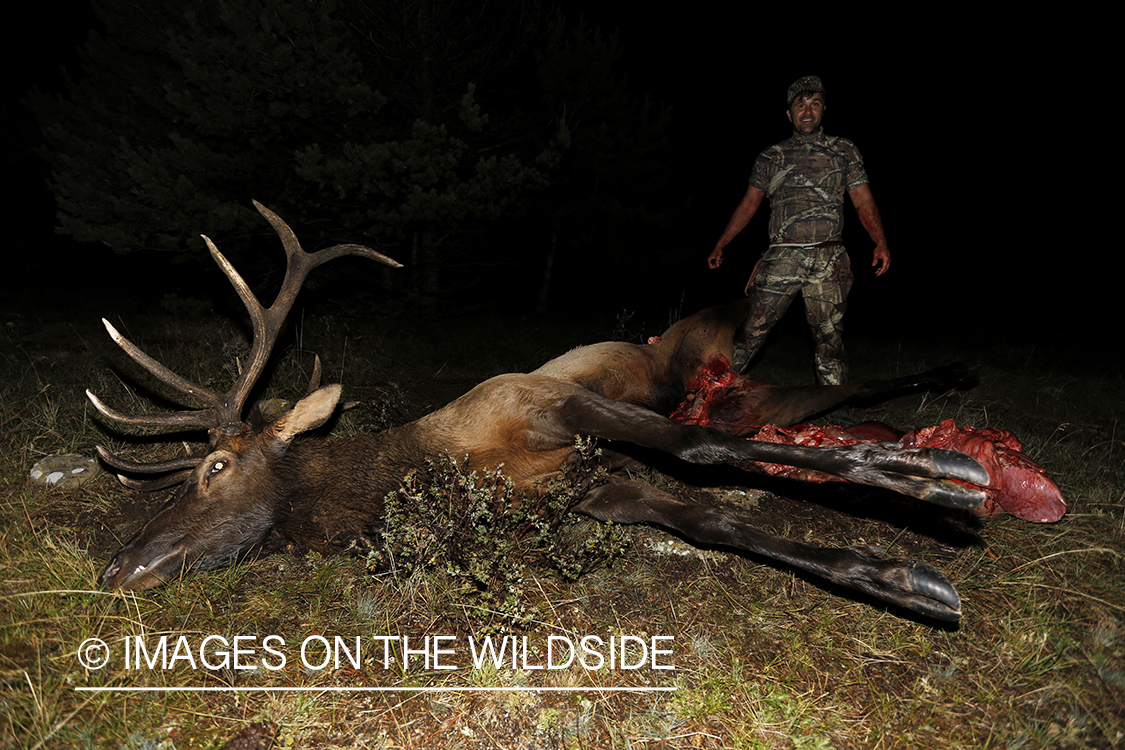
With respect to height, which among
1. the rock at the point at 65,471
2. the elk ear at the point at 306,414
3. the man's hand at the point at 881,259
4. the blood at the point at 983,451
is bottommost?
the rock at the point at 65,471

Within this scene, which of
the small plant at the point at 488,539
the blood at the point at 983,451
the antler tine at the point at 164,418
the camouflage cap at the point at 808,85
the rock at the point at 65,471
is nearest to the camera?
the small plant at the point at 488,539

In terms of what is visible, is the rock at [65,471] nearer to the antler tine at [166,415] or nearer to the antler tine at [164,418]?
the antler tine at [164,418]

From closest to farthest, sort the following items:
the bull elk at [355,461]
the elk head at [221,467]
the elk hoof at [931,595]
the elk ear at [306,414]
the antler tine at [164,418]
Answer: the elk hoof at [931,595] → the bull elk at [355,461] → the elk head at [221,467] → the antler tine at [164,418] → the elk ear at [306,414]

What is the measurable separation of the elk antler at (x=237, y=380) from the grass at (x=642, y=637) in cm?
54

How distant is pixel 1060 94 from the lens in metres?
14.6

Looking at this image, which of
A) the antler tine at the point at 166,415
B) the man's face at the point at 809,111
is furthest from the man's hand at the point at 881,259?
the antler tine at the point at 166,415

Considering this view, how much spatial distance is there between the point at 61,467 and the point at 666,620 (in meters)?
3.77

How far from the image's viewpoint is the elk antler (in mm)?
2838

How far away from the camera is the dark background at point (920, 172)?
1373 cm

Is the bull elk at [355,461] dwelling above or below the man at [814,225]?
below

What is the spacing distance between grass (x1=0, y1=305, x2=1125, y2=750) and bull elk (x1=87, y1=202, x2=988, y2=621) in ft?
0.66

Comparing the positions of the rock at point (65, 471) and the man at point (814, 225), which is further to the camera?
the man at point (814, 225)

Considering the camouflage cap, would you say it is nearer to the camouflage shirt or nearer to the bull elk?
the camouflage shirt

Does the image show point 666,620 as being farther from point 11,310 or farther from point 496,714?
point 11,310
